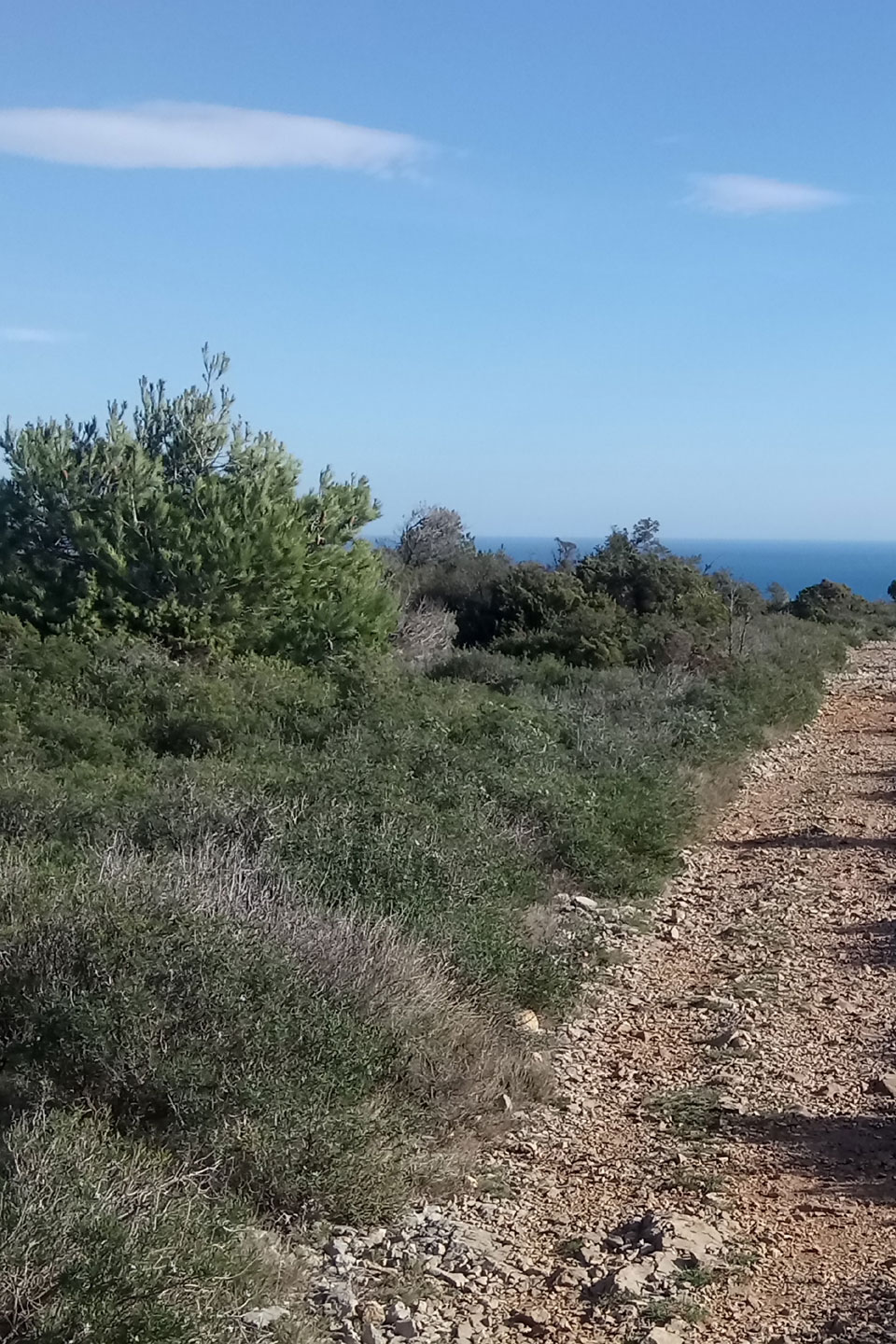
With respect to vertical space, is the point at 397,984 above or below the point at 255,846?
below

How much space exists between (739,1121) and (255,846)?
3.54m

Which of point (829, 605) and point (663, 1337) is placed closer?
point (663, 1337)

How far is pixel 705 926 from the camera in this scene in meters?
9.50

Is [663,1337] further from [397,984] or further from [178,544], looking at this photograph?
[178,544]

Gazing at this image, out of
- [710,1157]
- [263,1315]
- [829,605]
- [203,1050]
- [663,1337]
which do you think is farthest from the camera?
[829,605]

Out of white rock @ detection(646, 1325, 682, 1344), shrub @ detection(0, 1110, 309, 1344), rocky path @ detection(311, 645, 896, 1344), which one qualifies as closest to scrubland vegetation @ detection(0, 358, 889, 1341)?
shrub @ detection(0, 1110, 309, 1344)

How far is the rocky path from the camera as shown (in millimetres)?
4453

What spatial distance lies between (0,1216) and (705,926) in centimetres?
656

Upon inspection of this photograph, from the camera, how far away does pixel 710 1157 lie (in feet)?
18.7

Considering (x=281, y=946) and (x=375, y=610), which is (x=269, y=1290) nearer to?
(x=281, y=946)

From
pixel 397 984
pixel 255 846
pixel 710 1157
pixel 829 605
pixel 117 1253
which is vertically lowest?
pixel 710 1157

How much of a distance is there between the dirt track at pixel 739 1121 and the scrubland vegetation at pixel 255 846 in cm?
47

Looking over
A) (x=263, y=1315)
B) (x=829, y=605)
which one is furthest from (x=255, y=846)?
(x=829, y=605)

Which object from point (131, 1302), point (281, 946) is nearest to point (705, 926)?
point (281, 946)
